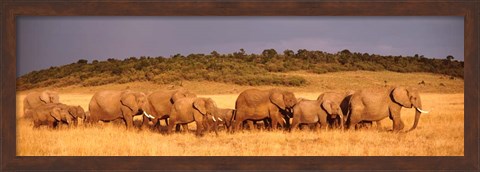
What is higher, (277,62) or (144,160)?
(277,62)

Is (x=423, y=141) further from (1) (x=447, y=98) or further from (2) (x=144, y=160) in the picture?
(2) (x=144, y=160)

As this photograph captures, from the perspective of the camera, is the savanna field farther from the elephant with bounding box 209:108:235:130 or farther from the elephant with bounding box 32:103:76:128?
the elephant with bounding box 209:108:235:130

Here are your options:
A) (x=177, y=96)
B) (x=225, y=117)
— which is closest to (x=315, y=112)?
(x=225, y=117)

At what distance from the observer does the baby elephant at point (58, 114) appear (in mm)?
20141

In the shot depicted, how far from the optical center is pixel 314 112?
19.9m

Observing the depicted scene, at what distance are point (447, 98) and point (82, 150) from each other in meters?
7.82

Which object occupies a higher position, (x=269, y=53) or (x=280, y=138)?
(x=269, y=53)

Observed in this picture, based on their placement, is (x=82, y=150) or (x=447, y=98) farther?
(x=447, y=98)

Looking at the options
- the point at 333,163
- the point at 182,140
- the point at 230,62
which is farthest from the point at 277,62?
the point at 333,163

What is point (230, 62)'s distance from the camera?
20.2m

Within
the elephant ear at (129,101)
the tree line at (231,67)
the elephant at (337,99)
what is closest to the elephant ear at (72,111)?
the tree line at (231,67)

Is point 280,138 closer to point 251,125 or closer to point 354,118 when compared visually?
point 251,125

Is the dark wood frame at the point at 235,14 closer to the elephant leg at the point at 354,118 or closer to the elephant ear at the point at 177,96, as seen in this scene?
the elephant leg at the point at 354,118

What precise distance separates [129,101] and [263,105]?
374 cm
